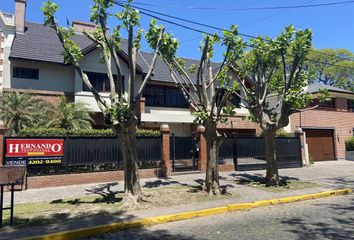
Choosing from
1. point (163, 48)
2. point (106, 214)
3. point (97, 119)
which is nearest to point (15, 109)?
point (97, 119)

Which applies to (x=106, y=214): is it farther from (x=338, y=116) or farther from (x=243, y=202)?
(x=338, y=116)

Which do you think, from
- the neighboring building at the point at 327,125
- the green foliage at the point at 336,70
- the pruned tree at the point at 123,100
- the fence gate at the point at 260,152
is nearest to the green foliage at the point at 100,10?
the pruned tree at the point at 123,100

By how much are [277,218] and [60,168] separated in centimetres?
876

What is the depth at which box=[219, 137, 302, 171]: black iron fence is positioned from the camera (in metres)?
17.9

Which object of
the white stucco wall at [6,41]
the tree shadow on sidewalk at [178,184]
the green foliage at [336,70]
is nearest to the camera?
the tree shadow on sidewalk at [178,184]

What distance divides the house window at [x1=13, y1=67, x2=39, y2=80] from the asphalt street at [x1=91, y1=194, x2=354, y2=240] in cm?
1611

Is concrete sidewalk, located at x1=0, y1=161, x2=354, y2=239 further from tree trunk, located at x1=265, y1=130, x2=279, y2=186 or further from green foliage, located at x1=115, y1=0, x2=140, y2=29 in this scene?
green foliage, located at x1=115, y1=0, x2=140, y2=29

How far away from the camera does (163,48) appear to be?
39.3 feet

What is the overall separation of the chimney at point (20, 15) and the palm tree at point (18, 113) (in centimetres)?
833

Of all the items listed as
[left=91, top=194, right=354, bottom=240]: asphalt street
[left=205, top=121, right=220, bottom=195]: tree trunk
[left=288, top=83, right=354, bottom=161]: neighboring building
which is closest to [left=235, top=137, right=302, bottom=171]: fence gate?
[left=288, top=83, right=354, bottom=161]: neighboring building

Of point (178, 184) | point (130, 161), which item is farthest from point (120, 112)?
point (178, 184)

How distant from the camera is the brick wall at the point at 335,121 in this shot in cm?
2616

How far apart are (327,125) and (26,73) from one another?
22895mm

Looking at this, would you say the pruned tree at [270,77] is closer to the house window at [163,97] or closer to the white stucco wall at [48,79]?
the house window at [163,97]
